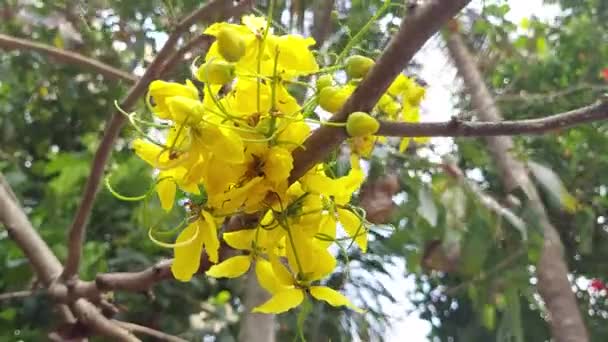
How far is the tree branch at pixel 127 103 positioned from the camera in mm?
544

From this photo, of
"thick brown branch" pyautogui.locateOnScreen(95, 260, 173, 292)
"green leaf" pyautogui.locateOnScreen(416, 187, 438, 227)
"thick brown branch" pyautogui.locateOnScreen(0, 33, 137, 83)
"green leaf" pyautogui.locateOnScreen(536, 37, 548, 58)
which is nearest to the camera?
"thick brown branch" pyautogui.locateOnScreen(95, 260, 173, 292)

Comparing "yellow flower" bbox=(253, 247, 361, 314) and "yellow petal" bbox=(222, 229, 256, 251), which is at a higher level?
"yellow petal" bbox=(222, 229, 256, 251)

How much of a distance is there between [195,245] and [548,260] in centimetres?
55

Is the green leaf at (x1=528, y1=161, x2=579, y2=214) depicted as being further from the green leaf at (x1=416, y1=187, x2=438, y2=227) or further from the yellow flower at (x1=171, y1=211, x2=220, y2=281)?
the yellow flower at (x1=171, y1=211, x2=220, y2=281)

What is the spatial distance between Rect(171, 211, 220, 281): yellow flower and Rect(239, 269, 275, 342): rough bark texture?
295 mm

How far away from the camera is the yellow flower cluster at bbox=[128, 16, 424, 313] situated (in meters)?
0.27

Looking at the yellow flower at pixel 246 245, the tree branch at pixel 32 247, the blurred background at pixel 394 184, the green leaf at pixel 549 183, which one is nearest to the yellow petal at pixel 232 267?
the yellow flower at pixel 246 245

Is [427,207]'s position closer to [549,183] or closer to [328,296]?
[549,183]

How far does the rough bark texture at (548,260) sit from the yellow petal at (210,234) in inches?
16.8

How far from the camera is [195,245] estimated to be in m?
0.31

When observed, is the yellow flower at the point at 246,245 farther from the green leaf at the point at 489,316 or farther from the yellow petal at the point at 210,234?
the green leaf at the point at 489,316

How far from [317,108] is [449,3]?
8cm

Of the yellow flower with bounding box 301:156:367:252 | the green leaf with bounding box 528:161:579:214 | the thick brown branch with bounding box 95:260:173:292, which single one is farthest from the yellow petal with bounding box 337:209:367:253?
the green leaf with bounding box 528:161:579:214

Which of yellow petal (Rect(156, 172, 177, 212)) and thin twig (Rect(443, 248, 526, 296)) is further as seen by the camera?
thin twig (Rect(443, 248, 526, 296))
